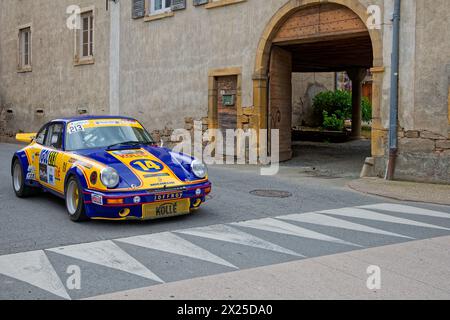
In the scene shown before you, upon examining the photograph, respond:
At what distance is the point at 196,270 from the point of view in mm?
4953

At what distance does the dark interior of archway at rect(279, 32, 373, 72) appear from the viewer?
14.2m

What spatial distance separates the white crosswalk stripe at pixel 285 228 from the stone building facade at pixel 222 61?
5.14 meters

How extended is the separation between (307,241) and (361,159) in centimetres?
965

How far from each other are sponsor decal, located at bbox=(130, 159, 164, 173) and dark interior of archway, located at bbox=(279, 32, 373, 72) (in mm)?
7334

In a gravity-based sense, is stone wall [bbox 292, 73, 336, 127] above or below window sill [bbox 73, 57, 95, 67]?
below

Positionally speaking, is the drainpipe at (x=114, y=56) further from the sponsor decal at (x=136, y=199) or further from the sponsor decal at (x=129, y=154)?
the sponsor decal at (x=136, y=199)

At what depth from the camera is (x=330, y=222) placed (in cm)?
717

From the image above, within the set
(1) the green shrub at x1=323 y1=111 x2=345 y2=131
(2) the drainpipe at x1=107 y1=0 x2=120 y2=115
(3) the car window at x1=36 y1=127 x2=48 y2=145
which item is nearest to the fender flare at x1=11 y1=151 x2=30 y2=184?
(3) the car window at x1=36 y1=127 x2=48 y2=145

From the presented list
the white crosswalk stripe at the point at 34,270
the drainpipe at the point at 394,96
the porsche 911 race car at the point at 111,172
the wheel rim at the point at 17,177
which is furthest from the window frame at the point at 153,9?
the white crosswalk stripe at the point at 34,270

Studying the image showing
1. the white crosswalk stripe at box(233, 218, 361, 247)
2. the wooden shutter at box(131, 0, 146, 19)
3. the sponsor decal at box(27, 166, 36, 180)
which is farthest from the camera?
the wooden shutter at box(131, 0, 146, 19)

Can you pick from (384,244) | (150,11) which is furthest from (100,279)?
(150,11)

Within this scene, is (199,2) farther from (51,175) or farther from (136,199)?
(136,199)

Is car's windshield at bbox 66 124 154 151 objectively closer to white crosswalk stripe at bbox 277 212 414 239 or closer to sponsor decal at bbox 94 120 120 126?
sponsor decal at bbox 94 120 120 126

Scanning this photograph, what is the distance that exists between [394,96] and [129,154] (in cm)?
628
